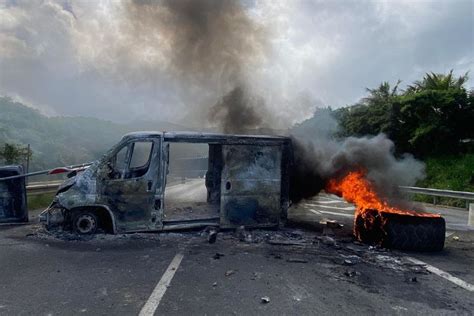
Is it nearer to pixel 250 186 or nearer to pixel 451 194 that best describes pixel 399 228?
pixel 250 186

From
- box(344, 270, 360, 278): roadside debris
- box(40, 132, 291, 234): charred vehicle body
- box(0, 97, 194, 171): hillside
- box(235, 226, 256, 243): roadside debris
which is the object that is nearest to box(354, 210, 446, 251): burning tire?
box(344, 270, 360, 278): roadside debris

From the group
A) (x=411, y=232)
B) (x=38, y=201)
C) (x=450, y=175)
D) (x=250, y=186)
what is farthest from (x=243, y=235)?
(x=450, y=175)

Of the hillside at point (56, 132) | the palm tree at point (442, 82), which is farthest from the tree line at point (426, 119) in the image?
the hillside at point (56, 132)

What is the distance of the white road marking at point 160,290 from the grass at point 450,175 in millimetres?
13509

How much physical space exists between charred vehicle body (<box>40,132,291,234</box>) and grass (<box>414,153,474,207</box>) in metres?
10.8

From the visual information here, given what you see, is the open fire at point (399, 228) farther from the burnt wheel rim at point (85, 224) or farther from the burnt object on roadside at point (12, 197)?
the burnt object on roadside at point (12, 197)

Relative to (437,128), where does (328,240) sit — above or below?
below

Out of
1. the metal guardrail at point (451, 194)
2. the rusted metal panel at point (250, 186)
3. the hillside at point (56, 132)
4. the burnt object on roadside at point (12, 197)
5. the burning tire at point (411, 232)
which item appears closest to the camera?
the burning tire at point (411, 232)

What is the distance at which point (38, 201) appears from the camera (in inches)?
483

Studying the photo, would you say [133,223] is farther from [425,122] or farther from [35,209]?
[425,122]

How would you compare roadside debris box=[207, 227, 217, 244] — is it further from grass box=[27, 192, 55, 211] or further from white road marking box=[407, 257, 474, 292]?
grass box=[27, 192, 55, 211]

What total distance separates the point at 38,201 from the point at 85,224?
20.0 feet

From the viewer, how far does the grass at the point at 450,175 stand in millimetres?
16094

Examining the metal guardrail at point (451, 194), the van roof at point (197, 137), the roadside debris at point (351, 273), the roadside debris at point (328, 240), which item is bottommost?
the roadside debris at point (351, 273)
